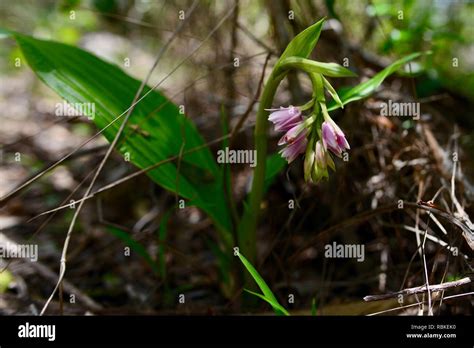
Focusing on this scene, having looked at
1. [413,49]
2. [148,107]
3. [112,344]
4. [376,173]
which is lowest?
[112,344]

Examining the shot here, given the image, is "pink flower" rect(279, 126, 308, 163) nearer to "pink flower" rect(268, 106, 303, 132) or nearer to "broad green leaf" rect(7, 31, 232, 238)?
"pink flower" rect(268, 106, 303, 132)

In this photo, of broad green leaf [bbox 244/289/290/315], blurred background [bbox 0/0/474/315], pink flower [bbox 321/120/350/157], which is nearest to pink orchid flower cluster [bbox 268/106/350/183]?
pink flower [bbox 321/120/350/157]

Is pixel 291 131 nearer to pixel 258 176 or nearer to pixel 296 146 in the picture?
pixel 296 146

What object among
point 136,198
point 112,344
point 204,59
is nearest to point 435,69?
point 204,59

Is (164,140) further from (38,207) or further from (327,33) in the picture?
(38,207)

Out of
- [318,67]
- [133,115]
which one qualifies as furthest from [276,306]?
[133,115]

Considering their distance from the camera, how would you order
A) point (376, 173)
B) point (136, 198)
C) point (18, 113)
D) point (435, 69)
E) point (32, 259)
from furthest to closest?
point (18, 113) < point (136, 198) < point (435, 69) < point (32, 259) < point (376, 173)
